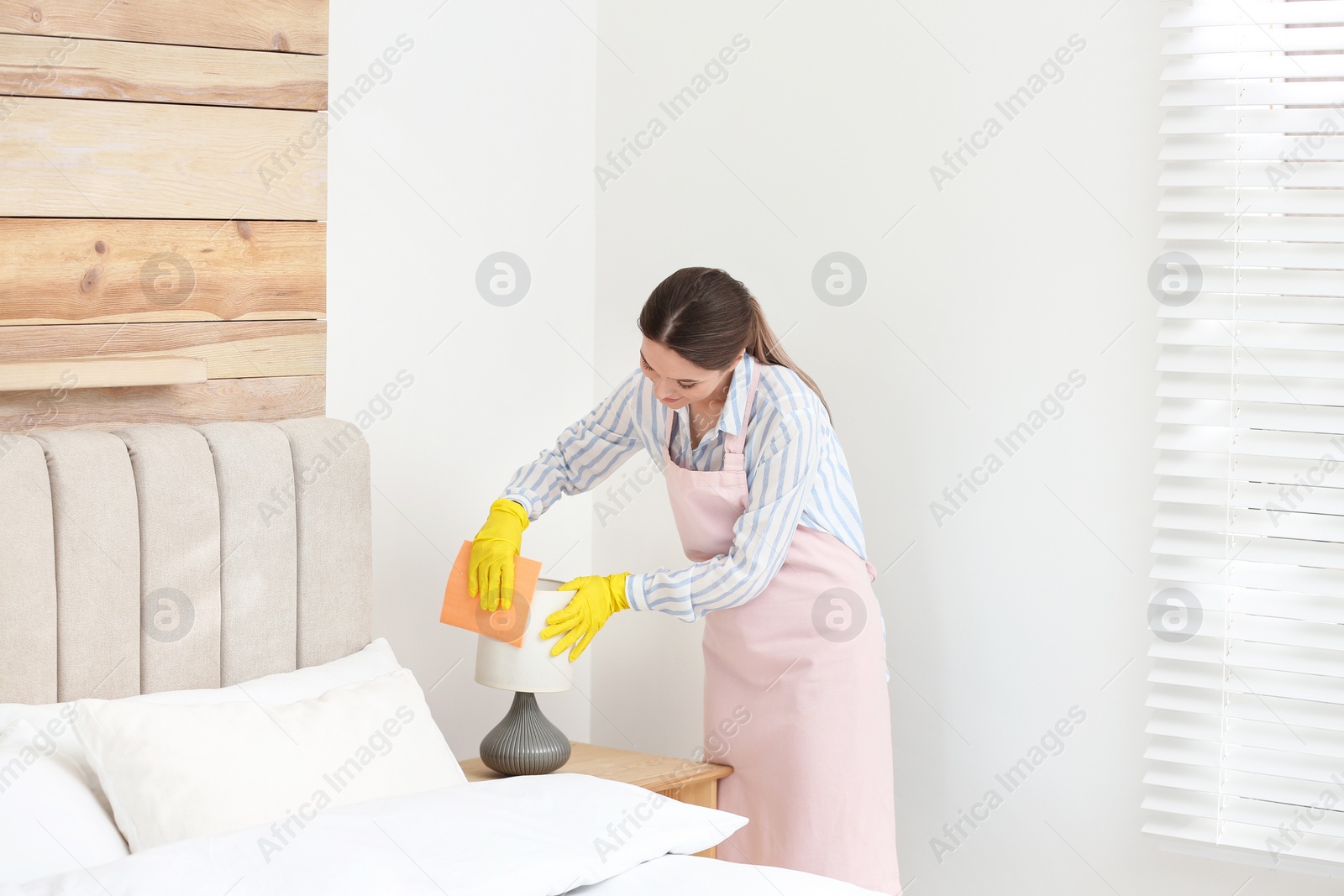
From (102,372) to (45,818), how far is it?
69cm

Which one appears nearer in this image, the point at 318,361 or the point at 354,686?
the point at 354,686

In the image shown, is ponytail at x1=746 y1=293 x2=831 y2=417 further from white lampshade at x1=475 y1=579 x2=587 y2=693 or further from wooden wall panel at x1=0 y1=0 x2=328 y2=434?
wooden wall panel at x1=0 y1=0 x2=328 y2=434

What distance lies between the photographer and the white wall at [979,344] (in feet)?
7.53

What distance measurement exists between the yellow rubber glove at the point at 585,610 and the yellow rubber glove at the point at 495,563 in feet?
0.29

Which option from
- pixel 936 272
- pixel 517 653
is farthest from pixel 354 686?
pixel 936 272

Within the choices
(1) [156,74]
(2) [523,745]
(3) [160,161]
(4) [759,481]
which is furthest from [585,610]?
(1) [156,74]

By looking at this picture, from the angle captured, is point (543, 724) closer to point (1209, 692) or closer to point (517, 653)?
point (517, 653)

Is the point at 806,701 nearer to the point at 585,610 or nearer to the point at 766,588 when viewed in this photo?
the point at 766,588

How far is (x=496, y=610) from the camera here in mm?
2084

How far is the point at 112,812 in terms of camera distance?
1.53m

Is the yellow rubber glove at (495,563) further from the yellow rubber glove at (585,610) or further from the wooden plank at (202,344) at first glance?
the wooden plank at (202,344)

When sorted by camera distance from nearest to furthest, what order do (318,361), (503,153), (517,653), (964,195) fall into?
(517,653) < (318,361) < (964,195) < (503,153)

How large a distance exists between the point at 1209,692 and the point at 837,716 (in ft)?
2.32

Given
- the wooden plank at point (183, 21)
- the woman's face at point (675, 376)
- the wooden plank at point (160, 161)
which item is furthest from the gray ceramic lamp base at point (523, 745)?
the wooden plank at point (183, 21)
